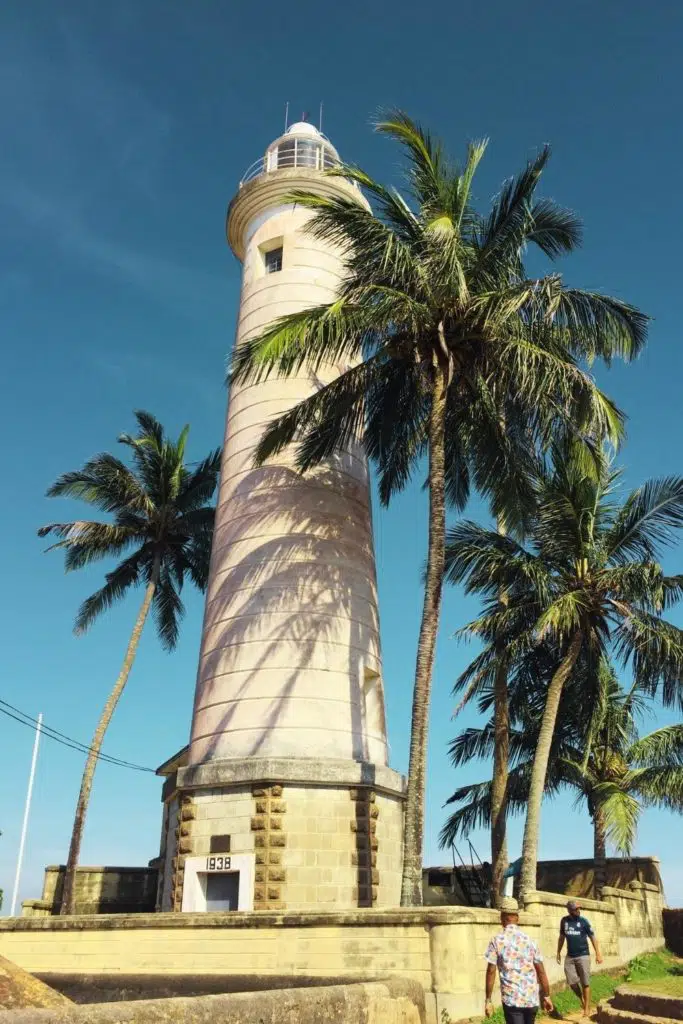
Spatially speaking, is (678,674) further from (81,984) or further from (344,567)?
(81,984)

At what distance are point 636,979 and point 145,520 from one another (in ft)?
59.3

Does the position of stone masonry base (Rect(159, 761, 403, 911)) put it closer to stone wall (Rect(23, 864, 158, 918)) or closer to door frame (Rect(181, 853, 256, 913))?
door frame (Rect(181, 853, 256, 913))

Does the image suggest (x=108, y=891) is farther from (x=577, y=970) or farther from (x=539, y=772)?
(x=577, y=970)

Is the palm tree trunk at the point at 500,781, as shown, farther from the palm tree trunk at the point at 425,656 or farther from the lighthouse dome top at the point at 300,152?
the lighthouse dome top at the point at 300,152

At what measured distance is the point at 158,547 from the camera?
2814 cm

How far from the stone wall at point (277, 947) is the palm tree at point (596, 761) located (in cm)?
1260

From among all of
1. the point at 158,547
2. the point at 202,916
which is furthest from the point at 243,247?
the point at 202,916

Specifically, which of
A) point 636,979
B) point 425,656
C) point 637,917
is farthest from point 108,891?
point 425,656

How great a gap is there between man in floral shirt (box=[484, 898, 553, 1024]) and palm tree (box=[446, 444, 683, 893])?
10275 mm

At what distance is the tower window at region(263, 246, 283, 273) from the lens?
76.2 ft

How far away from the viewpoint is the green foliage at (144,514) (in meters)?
27.3

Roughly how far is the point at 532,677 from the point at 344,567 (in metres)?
8.36

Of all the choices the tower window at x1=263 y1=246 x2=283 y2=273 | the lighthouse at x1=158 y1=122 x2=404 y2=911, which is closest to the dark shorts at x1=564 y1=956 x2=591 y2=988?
the lighthouse at x1=158 y1=122 x2=404 y2=911

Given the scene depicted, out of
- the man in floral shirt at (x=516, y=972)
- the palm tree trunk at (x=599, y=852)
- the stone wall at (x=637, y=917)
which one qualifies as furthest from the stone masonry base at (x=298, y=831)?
the palm tree trunk at (x=599, y=852)
